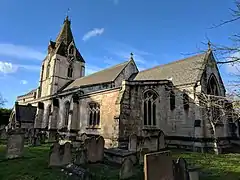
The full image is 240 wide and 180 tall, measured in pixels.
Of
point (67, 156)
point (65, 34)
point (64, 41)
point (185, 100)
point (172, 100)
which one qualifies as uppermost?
point (65, 34)

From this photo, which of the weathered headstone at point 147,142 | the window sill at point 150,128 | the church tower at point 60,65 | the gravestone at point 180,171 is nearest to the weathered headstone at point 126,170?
the gravestone at point 180,171

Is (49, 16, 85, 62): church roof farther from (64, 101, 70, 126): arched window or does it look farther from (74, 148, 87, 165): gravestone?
(74, 148, 87, 165): gravestone

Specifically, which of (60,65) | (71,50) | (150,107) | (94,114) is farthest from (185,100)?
(71,50)

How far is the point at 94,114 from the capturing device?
770 inches

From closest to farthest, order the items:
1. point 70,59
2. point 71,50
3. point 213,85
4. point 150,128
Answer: point 150,128 < point 213,85 < point 70,59 < point 71,50

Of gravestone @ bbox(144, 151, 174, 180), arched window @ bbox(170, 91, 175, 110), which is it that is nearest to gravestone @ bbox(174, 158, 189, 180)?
gravestone @ bbox(144, 151, 174, 180)

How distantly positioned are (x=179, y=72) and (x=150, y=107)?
5.37 m

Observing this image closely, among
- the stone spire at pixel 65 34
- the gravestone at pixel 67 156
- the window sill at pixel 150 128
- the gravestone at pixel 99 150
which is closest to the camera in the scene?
the gravestone at pixel 67 156

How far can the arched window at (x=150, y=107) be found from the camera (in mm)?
16828

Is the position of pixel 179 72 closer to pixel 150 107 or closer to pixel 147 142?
pixel 150 107

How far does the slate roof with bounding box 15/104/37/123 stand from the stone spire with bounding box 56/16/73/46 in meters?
14.6

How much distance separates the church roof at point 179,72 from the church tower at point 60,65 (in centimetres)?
1734

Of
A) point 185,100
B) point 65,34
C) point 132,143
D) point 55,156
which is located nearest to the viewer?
point 55,156

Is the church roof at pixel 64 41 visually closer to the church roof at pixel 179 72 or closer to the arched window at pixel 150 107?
the church roof at pixel 179 72
